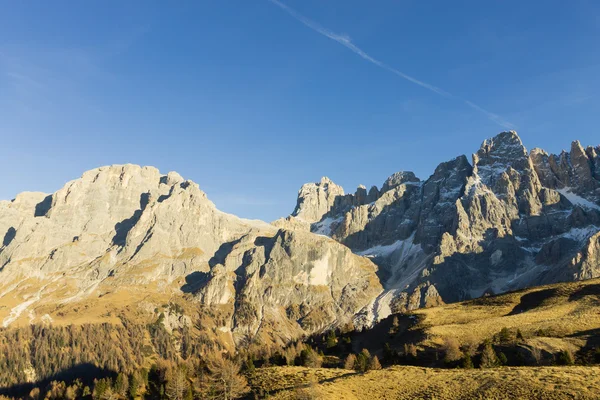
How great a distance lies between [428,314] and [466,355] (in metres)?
51.4

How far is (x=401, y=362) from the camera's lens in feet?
287

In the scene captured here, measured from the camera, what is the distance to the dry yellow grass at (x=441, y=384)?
47656 millimetres

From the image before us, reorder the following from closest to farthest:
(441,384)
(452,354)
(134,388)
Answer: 1. (441,384)
2. (452,354)
3. (134,388)

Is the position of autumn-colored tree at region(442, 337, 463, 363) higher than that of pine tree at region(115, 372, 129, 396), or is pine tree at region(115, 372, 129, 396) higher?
autumn-colored tree at region(442, 337, 463, 363)

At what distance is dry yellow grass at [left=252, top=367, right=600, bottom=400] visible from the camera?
47656mm

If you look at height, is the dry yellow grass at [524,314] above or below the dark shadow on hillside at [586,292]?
below

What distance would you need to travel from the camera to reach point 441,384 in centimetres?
5572

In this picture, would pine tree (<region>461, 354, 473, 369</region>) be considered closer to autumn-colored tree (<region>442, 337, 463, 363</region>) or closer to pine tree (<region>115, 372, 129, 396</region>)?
autumn-colored tree (<region>442, 337, 463, 363</region>)

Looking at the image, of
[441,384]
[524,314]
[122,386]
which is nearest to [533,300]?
[524,314]

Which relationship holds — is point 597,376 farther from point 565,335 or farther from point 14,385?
point 14,385

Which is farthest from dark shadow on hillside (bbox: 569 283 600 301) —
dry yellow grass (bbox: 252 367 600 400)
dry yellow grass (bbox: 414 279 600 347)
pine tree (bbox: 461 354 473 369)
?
dry yellow grass (bbox: 252 367 600 400)

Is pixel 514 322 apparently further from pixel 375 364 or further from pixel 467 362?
pixel 375 364

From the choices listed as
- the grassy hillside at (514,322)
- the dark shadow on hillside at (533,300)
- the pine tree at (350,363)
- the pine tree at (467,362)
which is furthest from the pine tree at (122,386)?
the dark shadow on hillside at (533,300)

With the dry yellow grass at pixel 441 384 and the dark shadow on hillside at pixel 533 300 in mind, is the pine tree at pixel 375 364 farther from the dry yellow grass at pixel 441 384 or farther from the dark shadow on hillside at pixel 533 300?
the dark shadow on hillside at pixel 533 300
